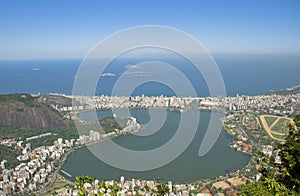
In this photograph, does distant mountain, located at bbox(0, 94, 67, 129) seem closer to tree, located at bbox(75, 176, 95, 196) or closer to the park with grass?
the park with grass

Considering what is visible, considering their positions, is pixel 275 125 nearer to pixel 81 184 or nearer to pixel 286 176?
pixel 286 176

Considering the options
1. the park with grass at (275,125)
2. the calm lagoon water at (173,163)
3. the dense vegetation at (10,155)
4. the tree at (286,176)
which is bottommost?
the dense vegetation at (10,155)

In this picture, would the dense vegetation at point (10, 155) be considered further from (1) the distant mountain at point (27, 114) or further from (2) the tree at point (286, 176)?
(2) the tree at point (286, 176)

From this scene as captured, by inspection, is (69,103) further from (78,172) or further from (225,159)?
→ (225,159)

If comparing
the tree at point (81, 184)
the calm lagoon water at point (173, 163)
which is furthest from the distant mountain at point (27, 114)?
the tree at point (81, 184)

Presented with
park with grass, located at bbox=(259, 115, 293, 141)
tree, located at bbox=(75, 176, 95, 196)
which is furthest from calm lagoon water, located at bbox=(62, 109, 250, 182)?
tree, located at bbox=(75, 176, 95, 196)
